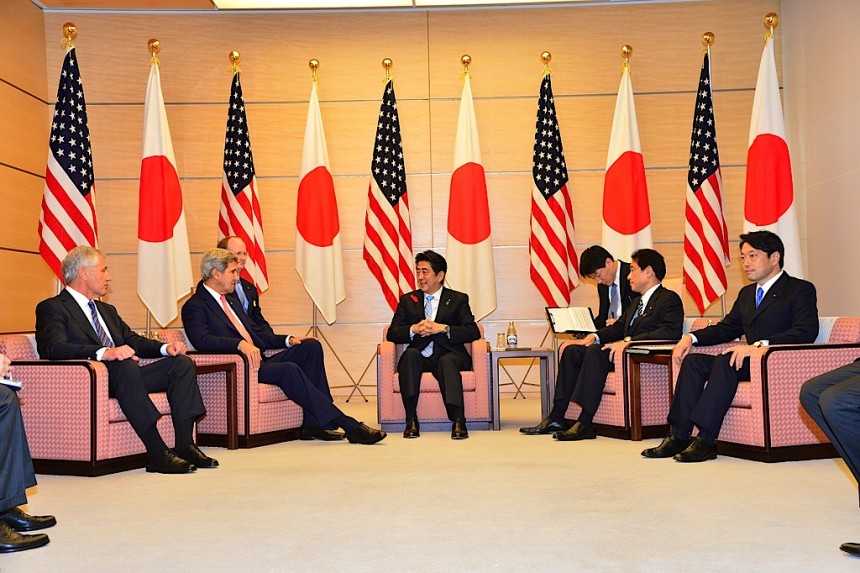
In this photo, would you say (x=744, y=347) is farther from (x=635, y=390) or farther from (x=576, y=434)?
(x=576, y=434)

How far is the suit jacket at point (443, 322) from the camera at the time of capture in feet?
21.0

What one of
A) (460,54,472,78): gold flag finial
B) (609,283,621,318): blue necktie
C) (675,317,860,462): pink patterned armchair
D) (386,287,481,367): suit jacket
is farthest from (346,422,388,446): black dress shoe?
(460,54,472,78): gold flag finial

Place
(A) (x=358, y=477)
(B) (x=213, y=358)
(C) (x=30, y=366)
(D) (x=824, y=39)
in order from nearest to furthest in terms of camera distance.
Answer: (A) (x=358, y=477) → (C) (x=30, y=366) → (B) (x=213, y=358) → (D) (x=824, y=39)

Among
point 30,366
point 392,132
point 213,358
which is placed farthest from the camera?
point 392,132

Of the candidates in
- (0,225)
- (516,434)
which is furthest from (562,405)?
(0,225)

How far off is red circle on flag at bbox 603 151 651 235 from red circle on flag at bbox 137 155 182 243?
3868 mm

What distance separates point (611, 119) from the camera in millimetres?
8781

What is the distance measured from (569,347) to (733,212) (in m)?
3.40

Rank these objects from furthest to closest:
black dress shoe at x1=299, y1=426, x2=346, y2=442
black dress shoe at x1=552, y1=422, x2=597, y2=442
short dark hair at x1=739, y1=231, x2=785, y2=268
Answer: black dress shoe at x1=299, y1=426, x2=346, y2=442 < black dress shoe at x1=552, y1=422, x2=597, y2=442 < short dark hair at x1=739, y1=231, x2=785, y2=268

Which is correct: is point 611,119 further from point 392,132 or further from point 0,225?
point 0,225

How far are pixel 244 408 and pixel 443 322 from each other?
1.60m

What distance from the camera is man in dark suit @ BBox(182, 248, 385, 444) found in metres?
5.77

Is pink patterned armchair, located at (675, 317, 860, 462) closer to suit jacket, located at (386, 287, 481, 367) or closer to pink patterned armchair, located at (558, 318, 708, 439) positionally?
pink patterned armchair, located at (558, 318, 708, 439)

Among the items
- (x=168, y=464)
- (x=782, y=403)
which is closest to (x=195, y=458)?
(x=168, y=464)
